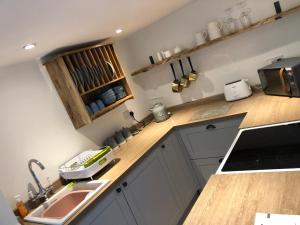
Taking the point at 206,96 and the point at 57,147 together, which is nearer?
the point at 57,147

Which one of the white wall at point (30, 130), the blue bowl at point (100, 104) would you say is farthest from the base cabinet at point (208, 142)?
the white wall at point (30, 130)

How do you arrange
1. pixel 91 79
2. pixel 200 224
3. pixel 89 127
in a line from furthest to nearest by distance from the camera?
pixel 89 127, pixel 91 79, pixel 200 224

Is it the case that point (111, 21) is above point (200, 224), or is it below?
above

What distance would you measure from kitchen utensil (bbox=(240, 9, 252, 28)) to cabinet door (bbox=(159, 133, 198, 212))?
129 cm

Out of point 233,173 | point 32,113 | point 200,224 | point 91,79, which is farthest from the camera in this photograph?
point 91,79

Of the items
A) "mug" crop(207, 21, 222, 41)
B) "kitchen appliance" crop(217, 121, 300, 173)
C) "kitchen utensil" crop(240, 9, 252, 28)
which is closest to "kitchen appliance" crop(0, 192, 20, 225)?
"kitchen appliance" crop(217, 121, 300, 173)

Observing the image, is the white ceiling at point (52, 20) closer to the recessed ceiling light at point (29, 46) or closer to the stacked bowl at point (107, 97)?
the recessed ceiling light at point (29, 46)

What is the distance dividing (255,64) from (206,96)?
66cm

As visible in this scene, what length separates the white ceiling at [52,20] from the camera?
1260 mm

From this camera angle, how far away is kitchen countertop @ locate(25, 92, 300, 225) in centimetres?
205

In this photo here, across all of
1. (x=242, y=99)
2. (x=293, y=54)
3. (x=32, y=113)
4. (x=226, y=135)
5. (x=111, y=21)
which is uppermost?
(x=111, y=21)

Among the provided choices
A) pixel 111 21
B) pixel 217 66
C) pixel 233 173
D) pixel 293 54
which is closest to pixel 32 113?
pixel 111 21

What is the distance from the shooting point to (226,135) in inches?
104

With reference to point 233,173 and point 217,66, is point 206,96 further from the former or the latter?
point 233,173
